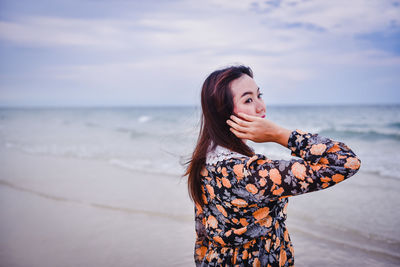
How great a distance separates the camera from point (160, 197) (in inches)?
233

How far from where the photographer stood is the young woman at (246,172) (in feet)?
4.51

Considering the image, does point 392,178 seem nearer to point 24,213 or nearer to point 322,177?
point 322,177

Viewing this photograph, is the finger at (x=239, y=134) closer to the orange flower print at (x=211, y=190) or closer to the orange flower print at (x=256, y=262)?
the orange flower print at (x=211, y=190)

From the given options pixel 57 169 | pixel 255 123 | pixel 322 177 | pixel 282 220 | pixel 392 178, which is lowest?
pixel 57 169

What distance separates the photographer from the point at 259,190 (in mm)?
1411

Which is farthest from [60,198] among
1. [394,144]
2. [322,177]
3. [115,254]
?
[394,144]

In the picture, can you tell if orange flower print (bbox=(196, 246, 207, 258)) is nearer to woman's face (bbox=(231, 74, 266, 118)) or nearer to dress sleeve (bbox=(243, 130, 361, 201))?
dress sleeve (bbox=(243, 130, 361, 201))

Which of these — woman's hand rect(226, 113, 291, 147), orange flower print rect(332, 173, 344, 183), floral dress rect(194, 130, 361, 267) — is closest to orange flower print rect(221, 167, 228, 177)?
floral dress rect(194, 130, 361, 267)

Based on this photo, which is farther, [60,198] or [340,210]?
[60,198]

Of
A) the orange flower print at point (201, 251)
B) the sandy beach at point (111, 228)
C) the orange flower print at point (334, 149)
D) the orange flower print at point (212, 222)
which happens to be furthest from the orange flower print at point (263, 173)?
the sandy beach at point (111, 228)

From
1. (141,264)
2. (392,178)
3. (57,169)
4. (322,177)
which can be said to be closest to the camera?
(322,177)

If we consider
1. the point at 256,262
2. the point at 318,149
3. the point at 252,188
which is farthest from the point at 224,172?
the point at 256,262

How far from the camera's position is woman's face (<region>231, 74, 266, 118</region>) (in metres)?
1.68

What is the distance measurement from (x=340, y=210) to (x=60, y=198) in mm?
5549
